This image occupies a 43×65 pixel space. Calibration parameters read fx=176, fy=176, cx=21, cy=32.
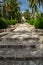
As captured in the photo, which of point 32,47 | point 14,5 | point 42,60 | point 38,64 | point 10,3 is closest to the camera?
point 38,64

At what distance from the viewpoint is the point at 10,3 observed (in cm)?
5000

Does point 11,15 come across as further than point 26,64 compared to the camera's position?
Yes

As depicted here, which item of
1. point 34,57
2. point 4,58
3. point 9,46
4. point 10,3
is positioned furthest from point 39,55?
point 10,3

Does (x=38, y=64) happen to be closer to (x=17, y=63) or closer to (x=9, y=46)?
(x=17, y=63)

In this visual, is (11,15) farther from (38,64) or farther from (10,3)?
(38,64)

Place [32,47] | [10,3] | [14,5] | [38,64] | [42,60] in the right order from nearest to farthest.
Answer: [38,64] → [42,60] → [32,47] → [10,3] → [14,5]

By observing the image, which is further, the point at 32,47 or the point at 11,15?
the point at 11,15

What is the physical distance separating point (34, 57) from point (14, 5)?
A: 164ft

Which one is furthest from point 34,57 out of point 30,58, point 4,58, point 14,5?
point 14,5

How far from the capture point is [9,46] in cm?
569

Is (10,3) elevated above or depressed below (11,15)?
above

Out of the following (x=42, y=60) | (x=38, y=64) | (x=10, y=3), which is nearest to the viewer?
(x=38, y=64)

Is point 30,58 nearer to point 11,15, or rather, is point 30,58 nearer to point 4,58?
point 4,58

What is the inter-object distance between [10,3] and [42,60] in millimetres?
Answer: 46804
